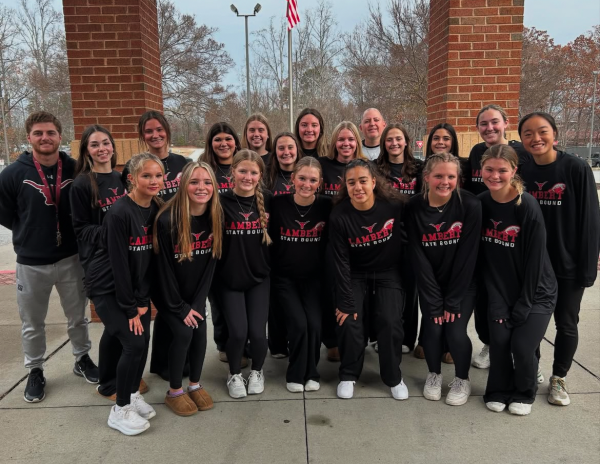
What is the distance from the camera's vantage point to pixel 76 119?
485cm

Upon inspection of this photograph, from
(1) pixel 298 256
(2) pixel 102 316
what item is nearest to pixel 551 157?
(1) pixel 298 256

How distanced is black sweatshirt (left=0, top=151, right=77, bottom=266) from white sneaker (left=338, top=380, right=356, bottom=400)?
2.30 metres

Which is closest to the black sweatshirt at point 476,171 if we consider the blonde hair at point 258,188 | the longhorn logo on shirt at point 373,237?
the longhorn logo on shirt at point 373,237

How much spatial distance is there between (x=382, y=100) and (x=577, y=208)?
807 inches

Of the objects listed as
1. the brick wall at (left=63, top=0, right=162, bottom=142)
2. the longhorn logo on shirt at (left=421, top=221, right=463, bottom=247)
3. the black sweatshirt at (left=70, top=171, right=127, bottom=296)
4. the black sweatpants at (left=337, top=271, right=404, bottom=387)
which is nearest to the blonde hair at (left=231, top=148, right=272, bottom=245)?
the black sweatpants at (left=337, top=271, right=404, bottom=387)

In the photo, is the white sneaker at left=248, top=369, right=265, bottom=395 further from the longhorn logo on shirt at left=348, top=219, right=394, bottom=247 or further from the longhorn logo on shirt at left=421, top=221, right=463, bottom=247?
the longhorn logo on shirt at left=421, top=221, right=463, bottom=247

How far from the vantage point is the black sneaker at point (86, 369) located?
3.71 metres

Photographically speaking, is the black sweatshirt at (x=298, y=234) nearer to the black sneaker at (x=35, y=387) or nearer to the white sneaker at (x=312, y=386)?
the white sneaker at (x=312, y=386)

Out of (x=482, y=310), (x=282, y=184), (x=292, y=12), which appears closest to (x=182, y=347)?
(x=282, y=184)

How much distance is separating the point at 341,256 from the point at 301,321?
59 cm

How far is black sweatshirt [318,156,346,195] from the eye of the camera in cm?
392

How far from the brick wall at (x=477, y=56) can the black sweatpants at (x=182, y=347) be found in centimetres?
337

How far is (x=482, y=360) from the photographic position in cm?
395

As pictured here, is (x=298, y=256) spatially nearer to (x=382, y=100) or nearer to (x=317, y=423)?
(x=317, y=423)
